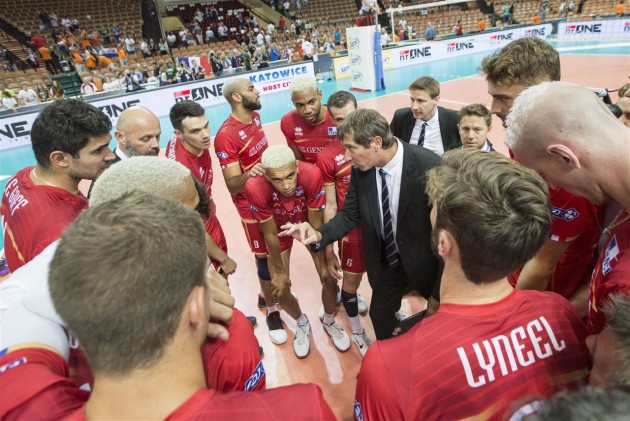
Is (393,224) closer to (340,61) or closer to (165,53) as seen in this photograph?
(340,61)

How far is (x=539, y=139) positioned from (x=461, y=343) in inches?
32.1

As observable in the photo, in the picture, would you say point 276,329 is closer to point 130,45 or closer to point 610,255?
point 610,255

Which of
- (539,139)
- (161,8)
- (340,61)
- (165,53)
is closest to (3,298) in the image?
(539,139)

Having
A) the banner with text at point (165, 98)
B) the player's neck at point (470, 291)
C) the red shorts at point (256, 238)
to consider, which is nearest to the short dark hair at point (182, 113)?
the red shorts at point (256, 238)

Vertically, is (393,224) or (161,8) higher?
(161,8)

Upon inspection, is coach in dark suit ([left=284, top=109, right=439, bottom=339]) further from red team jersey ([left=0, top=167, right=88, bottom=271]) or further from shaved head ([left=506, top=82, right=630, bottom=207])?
red team jersey ([left=0, top=167, right=88, bottom=271])

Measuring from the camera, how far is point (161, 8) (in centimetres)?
2478

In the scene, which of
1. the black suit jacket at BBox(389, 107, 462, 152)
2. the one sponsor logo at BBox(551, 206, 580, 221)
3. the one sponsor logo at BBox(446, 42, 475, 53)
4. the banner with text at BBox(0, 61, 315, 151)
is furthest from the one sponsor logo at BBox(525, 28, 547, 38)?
the one sponsor logo at BBox(551, 206, 580, 221)

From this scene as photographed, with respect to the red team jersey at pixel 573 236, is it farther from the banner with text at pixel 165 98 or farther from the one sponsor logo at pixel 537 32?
the one sponsor logo at pixel 537 32

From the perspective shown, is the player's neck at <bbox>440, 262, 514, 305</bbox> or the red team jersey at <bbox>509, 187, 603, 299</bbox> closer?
the player's neck at <bbox>440, 262, 514, 305</bbox>

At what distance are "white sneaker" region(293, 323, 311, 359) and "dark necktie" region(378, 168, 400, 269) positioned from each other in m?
1.14

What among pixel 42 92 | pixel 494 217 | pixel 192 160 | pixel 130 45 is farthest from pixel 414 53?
pixel 494 217

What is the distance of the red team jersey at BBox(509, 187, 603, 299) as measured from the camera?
1728 millimetres

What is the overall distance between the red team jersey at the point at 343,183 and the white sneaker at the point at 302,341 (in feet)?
2.22
